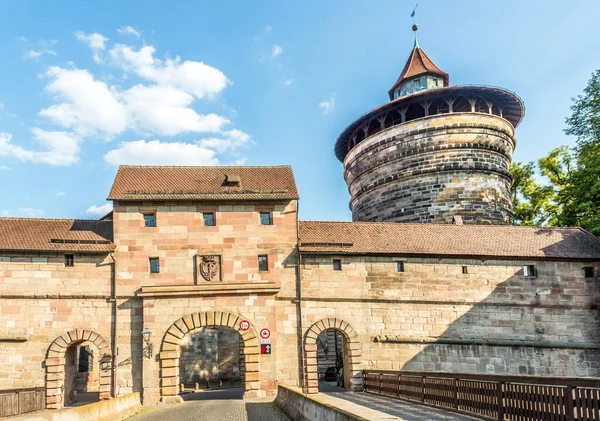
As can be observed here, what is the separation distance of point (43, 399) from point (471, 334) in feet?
61.6

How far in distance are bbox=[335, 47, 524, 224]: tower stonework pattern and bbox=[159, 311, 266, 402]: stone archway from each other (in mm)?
18034

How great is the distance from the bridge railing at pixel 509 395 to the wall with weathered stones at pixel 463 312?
24.9 ft

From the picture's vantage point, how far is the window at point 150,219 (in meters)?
25.9

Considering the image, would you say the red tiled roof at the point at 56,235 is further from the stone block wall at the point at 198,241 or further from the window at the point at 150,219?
the window at the point at 150,219

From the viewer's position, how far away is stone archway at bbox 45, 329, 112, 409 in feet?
77.5

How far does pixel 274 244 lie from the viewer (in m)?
26.1

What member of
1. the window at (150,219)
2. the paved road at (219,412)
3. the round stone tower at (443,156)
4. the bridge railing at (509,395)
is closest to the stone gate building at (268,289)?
the window at (150,219)

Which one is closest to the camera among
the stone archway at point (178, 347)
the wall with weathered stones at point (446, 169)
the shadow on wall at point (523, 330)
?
the stone archway at point (178, 347)

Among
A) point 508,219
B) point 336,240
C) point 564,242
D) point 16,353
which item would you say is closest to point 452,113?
point 508,219

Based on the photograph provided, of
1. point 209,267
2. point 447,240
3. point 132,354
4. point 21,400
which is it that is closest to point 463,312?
point 447,240

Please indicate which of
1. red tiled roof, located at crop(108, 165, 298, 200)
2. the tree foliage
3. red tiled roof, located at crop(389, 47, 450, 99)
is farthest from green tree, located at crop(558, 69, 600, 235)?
red tiled roof, located at crop(108, 165, 298, 200)

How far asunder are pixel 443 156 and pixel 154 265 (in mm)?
21724

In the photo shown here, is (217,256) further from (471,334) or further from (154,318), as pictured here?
(471,334)

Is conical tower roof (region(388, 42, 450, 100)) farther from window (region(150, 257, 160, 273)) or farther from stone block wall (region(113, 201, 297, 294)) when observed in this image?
window (region(150, 257, 160, 273))
